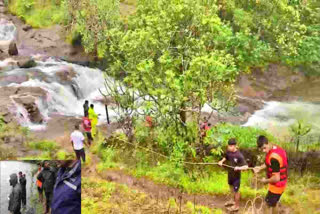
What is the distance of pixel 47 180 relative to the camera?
17.4 ft

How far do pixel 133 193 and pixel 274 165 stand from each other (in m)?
3.98

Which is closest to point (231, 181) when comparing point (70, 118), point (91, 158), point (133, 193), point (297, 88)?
point (133, 193)

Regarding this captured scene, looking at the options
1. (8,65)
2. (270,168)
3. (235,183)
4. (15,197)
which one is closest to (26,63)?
(8,65)

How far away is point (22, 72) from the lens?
22.7 meters

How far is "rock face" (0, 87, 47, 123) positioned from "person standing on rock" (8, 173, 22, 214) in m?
13.6

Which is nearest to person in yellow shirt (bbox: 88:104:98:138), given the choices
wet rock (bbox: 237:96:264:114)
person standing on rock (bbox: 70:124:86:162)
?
person standing on rock (bbox: 70:124:86:162)

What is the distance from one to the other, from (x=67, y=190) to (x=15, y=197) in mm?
596

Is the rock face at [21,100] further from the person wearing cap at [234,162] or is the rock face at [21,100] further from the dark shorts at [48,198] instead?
the dark shorts at [48,198]

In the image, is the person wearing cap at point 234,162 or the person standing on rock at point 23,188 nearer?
the person standing on rock at point 23,188

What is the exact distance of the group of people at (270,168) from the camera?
799 centimetres

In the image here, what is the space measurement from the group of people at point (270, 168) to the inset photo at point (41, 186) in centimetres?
386

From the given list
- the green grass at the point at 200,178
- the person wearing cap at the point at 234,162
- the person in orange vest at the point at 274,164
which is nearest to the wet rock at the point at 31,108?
the green grass at the point at 200,178

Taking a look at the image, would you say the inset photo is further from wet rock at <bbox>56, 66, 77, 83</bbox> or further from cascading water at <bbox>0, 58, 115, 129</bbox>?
wet rock at <bbox>56, 66, 77, 83</bbox>

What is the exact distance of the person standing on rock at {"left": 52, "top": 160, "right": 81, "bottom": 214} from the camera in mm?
5305
